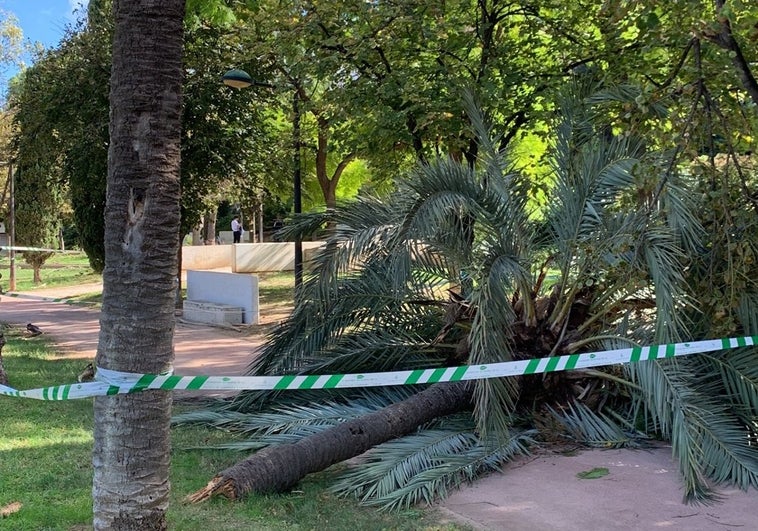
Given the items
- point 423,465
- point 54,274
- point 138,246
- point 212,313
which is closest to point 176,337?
point 212,313

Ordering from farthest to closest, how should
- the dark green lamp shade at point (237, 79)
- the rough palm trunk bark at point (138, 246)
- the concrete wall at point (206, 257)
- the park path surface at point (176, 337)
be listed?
the concrete wall at point (206, 257) < the dark green lamp shade at point (237, 79) < the park path surface at point (176, 337) < the rough palm trunk bark at point (138, 246)

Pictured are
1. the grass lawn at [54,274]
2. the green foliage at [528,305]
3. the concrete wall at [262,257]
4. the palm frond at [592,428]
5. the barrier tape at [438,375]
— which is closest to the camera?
the barrier tape at [438,375]

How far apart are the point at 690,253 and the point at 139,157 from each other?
181 inches

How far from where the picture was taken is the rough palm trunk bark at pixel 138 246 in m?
3.07

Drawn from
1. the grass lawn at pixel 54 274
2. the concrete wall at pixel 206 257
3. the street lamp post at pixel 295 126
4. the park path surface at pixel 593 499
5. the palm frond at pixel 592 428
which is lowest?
the park path surface at pixel 593 499

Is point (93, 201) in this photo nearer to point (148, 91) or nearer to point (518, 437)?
point (518, 437)

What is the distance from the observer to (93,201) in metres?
14.6

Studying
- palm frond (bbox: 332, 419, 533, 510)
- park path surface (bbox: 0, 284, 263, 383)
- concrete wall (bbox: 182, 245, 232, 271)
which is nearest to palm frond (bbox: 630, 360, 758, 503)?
palm frond (bbox: 332, 419, 533, 510)

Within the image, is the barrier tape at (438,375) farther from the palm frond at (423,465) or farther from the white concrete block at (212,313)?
the white concrete block at (212,313)

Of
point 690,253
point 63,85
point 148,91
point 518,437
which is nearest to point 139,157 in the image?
point 148,91

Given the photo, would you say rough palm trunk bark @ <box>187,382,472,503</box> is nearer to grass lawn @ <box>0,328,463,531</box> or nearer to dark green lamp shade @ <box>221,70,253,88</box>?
grass lawn @ <box>0,328,463,531</box>

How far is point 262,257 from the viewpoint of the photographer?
25141mm

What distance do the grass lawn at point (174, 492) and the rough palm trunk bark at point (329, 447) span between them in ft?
0.32

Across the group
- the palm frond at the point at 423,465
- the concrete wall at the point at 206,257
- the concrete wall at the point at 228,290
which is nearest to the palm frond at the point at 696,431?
the palm frond at the point at 423,465
